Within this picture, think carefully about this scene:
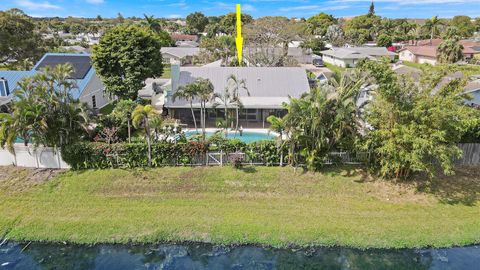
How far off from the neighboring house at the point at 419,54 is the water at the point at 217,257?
216ft

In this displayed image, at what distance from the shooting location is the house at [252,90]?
31889 millimetres

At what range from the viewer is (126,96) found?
3409 cm

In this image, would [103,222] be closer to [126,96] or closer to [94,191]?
[94,191]

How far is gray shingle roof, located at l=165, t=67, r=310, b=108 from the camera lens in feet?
105

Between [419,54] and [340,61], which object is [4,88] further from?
[419,54]

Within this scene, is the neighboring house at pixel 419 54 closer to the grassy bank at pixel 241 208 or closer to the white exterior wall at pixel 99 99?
the grassy bank at pixel 241 208

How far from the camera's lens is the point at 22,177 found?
21.7 m

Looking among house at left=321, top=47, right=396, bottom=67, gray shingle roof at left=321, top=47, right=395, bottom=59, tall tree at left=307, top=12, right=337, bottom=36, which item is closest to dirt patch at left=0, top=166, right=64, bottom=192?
house at left=321, top=47, right=396, bottom=67

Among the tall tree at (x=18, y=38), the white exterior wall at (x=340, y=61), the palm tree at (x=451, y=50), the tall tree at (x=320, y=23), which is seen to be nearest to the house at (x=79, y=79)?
the tall tree at (x=18, y=38)

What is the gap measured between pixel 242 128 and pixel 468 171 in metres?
17.1

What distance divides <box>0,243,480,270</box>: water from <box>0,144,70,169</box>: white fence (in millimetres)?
6245

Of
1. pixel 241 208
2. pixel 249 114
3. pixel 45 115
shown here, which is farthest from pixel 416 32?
pixel 45 115

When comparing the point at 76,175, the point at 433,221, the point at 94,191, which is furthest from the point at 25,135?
the point at 433,221

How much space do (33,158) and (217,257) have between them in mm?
13716
